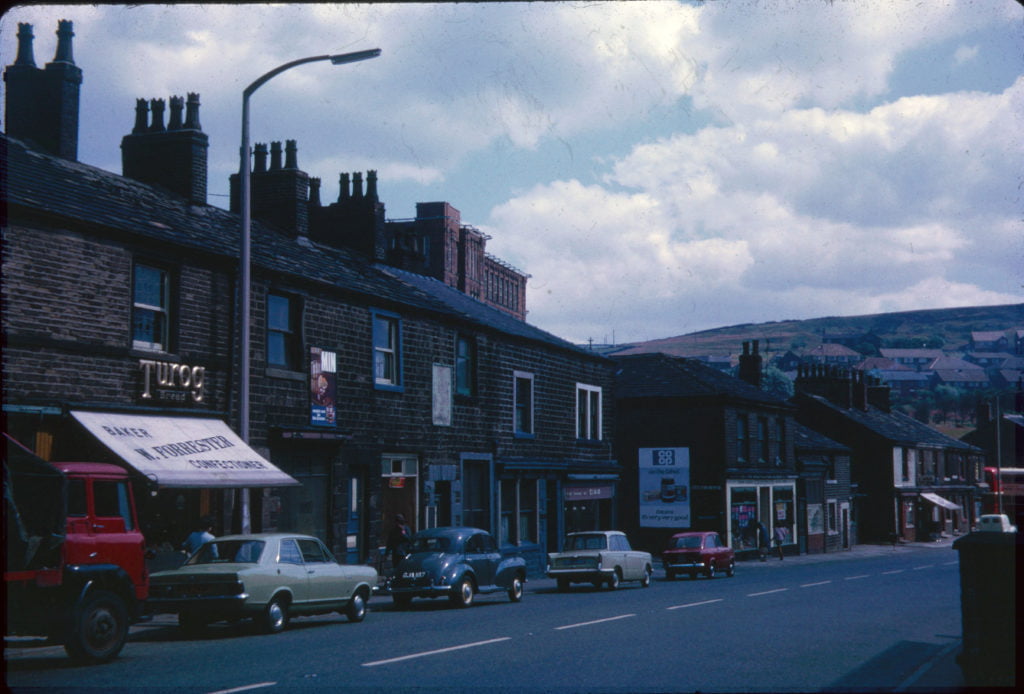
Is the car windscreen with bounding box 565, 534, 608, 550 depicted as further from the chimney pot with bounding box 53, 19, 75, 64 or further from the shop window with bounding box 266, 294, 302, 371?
the chimney pot with bounding box 53, 19, 75, 64

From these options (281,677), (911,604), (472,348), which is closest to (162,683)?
(281,677)

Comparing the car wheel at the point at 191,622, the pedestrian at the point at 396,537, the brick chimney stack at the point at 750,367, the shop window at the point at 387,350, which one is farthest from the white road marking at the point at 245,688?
the brick chimney stack at the point at 750,367

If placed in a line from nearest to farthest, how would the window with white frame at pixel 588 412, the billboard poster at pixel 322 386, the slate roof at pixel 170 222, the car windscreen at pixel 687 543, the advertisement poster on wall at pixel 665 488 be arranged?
the slate roof at pixel 170 222 → the billboard poster at pixel 322 386 → the car windscreen at pixel 687 543 → the window with white frame at pixel 588 412 → the advertisement poster on wall at pixel 665 488

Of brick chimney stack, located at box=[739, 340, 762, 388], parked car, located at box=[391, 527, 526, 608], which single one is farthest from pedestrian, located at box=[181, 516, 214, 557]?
brick chimney stack, located at box=[739, 340, 762, 388]

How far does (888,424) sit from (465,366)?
1877 inches

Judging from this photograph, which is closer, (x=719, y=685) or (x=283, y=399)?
(x=719, y=685)

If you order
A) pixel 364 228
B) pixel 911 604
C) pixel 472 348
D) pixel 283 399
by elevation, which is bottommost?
pixel 911 604

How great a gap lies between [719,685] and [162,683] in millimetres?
5467

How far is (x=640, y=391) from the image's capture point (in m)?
50.5

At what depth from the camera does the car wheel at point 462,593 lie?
834 inches

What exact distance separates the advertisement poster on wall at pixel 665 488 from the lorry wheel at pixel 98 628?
3700 centimetres

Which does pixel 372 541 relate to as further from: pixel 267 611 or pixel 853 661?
pixel 853 661

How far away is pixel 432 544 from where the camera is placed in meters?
21.8

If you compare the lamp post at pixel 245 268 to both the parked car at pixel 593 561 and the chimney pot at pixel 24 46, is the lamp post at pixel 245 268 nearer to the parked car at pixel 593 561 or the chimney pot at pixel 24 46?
the chimney pot at pixel 24 46
